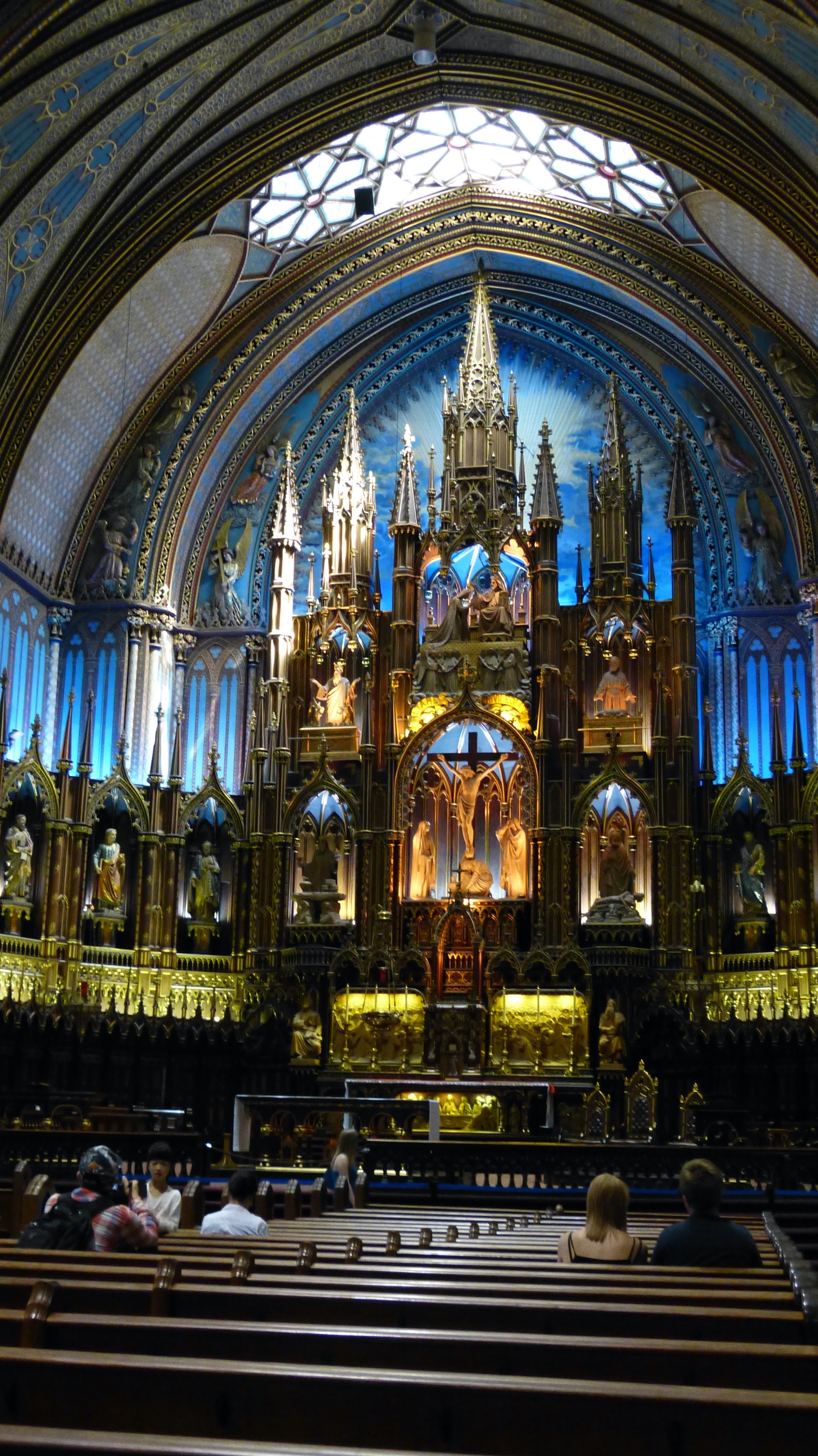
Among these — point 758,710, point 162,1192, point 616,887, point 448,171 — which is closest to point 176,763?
point 616,887

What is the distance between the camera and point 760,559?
31438mm

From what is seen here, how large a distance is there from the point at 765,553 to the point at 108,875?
1462 centimetres

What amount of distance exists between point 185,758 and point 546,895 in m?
8.97

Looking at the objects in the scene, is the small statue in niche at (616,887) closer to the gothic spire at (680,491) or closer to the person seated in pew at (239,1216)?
the gothic spire at (680,491)

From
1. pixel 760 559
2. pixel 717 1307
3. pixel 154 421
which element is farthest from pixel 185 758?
pixel 717 1307

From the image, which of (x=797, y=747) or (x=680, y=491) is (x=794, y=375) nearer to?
(x=680, y=491)

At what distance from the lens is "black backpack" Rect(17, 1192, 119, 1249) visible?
7.62 metres

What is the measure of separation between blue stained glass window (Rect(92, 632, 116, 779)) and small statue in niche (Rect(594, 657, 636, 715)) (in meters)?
9.94

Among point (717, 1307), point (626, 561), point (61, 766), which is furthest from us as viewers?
point (626, 561)

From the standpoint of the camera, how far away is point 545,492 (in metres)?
31.4

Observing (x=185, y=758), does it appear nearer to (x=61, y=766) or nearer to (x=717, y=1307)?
(x=61, y=766)

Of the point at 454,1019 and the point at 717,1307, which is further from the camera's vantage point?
the point at 454,1019

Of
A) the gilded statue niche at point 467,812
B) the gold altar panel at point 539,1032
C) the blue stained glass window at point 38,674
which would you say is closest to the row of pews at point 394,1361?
the gold altar panel at point 539,1032

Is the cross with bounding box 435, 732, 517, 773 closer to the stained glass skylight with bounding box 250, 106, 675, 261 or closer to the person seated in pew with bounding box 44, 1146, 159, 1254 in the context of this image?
the stained glass skylight with bounding box 250, 106, 675, 261
